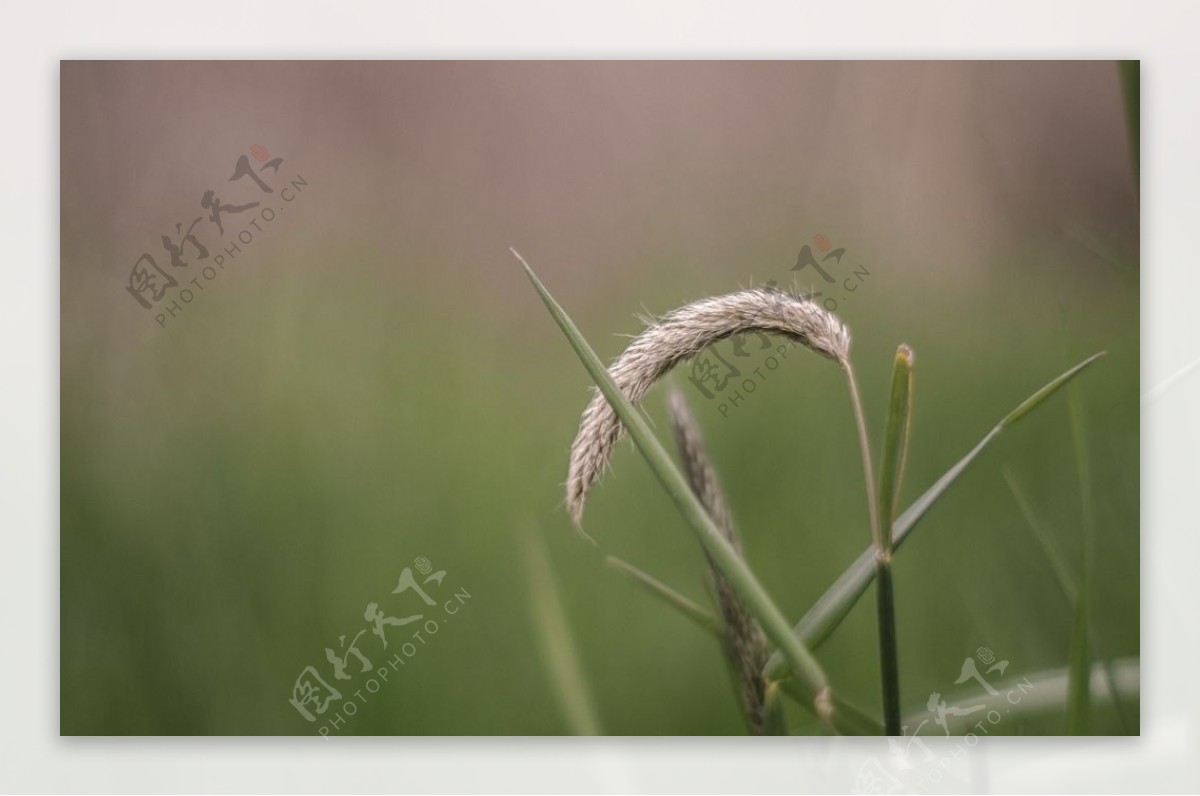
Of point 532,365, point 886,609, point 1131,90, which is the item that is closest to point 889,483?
point 886,609

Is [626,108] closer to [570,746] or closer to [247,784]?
[570,746]

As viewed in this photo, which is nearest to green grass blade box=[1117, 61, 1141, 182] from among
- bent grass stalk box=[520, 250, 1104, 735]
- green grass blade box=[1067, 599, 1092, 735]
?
bent grass stalk box=[520, 250, 1104, 735]

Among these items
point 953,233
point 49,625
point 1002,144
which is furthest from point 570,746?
point 1002,144

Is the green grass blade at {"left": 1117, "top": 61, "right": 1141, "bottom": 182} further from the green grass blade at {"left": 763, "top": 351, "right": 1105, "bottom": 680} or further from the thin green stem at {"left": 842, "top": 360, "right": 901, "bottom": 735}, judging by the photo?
the thin green stem at {"left": 842, "top": 360, "right": 901, "bottom": 735}

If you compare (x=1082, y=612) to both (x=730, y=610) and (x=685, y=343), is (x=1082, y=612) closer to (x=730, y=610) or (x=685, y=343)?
(x=730, y=610)

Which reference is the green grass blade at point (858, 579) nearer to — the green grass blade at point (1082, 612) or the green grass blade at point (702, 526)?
the green grass blade at point (702, 526)

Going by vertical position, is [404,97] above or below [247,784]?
above
